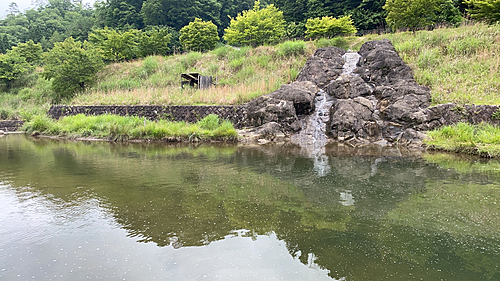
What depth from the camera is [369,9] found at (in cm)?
2986

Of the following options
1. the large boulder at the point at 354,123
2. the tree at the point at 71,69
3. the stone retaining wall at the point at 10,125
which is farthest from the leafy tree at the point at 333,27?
the stone retaining wall at the point at 10,125

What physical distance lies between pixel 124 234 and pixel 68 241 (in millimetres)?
632

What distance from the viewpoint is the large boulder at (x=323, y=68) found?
1452 centimetres

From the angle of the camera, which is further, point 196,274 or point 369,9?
point 369,9

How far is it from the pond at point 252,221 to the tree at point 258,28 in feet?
77.5

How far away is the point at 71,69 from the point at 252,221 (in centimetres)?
2149

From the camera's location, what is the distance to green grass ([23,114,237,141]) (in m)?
12.1

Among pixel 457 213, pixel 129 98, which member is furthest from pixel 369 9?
pixel 457 213

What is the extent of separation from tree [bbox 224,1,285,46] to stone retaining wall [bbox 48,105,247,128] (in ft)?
53.9

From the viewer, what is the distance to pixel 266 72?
17.5 metres

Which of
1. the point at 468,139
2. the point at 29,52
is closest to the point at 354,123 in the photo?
the point at 468,139

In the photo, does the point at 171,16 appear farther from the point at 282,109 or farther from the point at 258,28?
the point at 282,109

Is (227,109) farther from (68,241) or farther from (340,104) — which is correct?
(68,241)

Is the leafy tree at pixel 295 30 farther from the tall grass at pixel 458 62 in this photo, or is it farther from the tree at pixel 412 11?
the tall grass at pixel 458 62
